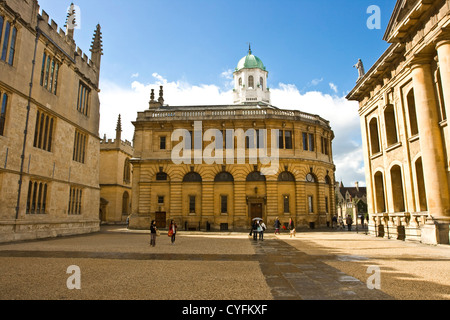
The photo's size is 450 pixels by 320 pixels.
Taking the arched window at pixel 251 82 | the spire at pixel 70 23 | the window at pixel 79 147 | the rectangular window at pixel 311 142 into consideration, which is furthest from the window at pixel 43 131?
the arched window at pixel 251 82

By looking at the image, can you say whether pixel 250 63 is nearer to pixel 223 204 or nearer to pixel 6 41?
pixel 223 204

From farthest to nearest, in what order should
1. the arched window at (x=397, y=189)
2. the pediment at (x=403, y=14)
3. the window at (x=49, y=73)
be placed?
the window at (x=49, y=73), the arched window at (x=397, y=189), the pediment at (x=403, y=14)

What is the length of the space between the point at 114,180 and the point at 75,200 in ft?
77.7

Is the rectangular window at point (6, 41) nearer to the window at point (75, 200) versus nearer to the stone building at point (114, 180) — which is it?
the window at point (75, 200)

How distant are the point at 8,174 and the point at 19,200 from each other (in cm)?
190

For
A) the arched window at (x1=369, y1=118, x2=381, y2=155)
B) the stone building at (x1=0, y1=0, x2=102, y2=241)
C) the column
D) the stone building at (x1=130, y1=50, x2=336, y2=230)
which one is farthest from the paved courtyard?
the stone building at (x1=130, y1=50, x2=336, y2=230)

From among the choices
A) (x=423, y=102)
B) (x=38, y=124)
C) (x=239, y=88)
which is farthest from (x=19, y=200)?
(x=239, y=88)

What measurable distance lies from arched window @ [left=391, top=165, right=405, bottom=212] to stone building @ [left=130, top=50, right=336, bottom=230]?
12.7 metres

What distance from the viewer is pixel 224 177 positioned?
33469 millimetres

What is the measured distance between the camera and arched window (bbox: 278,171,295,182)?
33.5m

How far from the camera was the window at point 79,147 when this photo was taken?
2561 cm

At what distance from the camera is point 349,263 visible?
10719mm

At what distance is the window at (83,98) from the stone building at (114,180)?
1940cm

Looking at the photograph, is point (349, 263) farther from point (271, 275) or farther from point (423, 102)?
point (423, 102)
